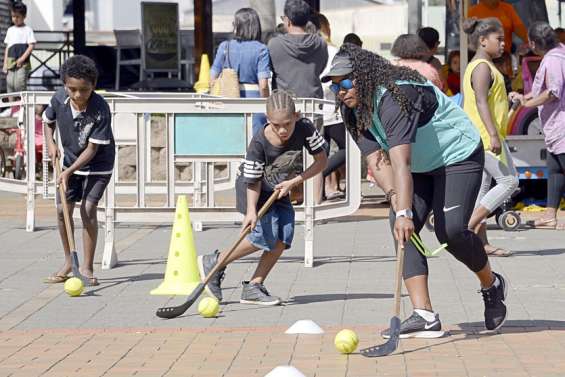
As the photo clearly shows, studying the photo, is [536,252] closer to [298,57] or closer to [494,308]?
[298,57]

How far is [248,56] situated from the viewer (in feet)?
41.0

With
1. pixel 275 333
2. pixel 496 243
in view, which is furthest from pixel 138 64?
pixel 275 333

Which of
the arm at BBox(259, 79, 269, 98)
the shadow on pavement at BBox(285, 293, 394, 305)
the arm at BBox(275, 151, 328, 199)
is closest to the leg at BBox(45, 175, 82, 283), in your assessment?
the shadow on pavement at BBox(285, 293, 394, 305)

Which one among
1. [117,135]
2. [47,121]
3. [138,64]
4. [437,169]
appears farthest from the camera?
[138,64]

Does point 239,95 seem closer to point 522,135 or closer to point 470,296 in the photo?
point 522,135

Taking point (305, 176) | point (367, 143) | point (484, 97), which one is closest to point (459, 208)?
point (367, 143)

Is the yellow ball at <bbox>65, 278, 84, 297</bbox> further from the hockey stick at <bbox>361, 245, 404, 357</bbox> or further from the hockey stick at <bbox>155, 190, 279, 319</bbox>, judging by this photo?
the hockey stick at <bbox>361, 245, 404, 357</bbox>

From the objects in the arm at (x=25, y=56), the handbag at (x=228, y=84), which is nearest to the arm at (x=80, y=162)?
the handbag at (x=228, y=84)

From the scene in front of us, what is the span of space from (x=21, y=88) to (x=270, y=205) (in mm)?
12782

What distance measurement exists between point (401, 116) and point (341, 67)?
1.38 feet

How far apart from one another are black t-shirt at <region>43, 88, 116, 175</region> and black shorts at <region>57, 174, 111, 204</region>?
0.15 feet

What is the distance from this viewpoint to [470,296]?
8914 mm

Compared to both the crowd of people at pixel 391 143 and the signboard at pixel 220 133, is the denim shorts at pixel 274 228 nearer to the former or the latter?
the crowd of people at pixel 391 143

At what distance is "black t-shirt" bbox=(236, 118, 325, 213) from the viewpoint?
830 centimetres
